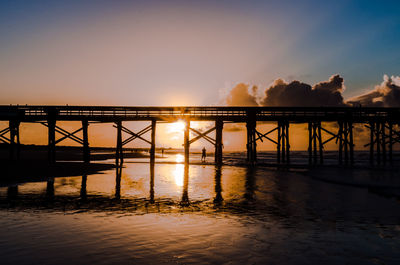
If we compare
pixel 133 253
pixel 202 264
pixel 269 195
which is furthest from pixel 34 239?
pixel 269 195

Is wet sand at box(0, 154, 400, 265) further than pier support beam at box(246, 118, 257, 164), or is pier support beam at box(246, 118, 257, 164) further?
pier support beam at box(246, 118, 257, 164)

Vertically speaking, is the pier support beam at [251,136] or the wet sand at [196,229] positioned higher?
the pier support beam at [251,136]

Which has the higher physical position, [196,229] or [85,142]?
[85,142]

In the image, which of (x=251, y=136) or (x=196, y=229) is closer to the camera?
(x=196, y=229)

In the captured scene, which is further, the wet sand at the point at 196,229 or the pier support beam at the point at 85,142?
the pier support beam at the point at 85,142

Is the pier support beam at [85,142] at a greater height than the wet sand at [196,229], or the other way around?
the pier support beam at [85,142]

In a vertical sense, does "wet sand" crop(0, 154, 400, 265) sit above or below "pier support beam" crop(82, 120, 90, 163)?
below

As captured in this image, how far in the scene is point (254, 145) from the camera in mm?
27109

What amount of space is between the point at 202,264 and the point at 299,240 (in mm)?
2259

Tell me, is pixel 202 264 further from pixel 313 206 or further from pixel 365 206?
pixel 365 206

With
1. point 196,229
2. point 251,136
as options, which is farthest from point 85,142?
point 196,229

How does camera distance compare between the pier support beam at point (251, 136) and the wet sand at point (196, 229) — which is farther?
the pier support beam at point (251, 136)

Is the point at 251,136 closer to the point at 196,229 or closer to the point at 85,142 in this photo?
the point at 85,142

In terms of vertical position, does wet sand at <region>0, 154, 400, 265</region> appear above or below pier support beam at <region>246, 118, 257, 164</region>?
below
